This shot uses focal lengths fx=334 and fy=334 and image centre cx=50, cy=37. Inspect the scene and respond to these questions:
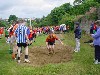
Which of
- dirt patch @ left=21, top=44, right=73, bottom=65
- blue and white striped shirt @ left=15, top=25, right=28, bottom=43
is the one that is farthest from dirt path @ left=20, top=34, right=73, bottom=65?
blue and white striped shirt @ left=15, top=25, right=28, bottom=43

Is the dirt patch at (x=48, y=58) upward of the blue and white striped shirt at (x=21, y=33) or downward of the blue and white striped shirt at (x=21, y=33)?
downward

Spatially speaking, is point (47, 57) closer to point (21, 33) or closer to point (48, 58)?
point (48, 58)

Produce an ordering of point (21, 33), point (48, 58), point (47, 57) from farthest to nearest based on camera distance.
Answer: point (47, 57), point (48, 58), point (21, 33)

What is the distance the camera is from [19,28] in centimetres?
1489

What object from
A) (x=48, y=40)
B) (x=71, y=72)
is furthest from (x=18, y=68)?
(x=48, y=40)

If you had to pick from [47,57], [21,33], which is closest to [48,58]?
[47,57]

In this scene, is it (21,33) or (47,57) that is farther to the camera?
(47,57)

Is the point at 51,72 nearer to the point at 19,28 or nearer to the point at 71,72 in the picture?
the point at 71,72

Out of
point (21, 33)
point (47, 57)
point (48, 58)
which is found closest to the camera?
point (21, 33)

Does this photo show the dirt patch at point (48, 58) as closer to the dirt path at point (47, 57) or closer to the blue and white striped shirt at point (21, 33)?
the dirt path at point (47, 57)

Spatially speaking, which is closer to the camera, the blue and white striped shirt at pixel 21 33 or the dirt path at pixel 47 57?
the blue and white striped shirt at pixel 21 33

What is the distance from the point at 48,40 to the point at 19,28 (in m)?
4.05

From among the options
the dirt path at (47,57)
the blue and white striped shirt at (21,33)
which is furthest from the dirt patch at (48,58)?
the blue and white striped shirt at (21,33)

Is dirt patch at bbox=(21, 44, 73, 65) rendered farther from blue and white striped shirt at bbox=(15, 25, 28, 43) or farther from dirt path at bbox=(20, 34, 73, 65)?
blue and white striped shirt at bbox=(15, 25, 28, 43)
